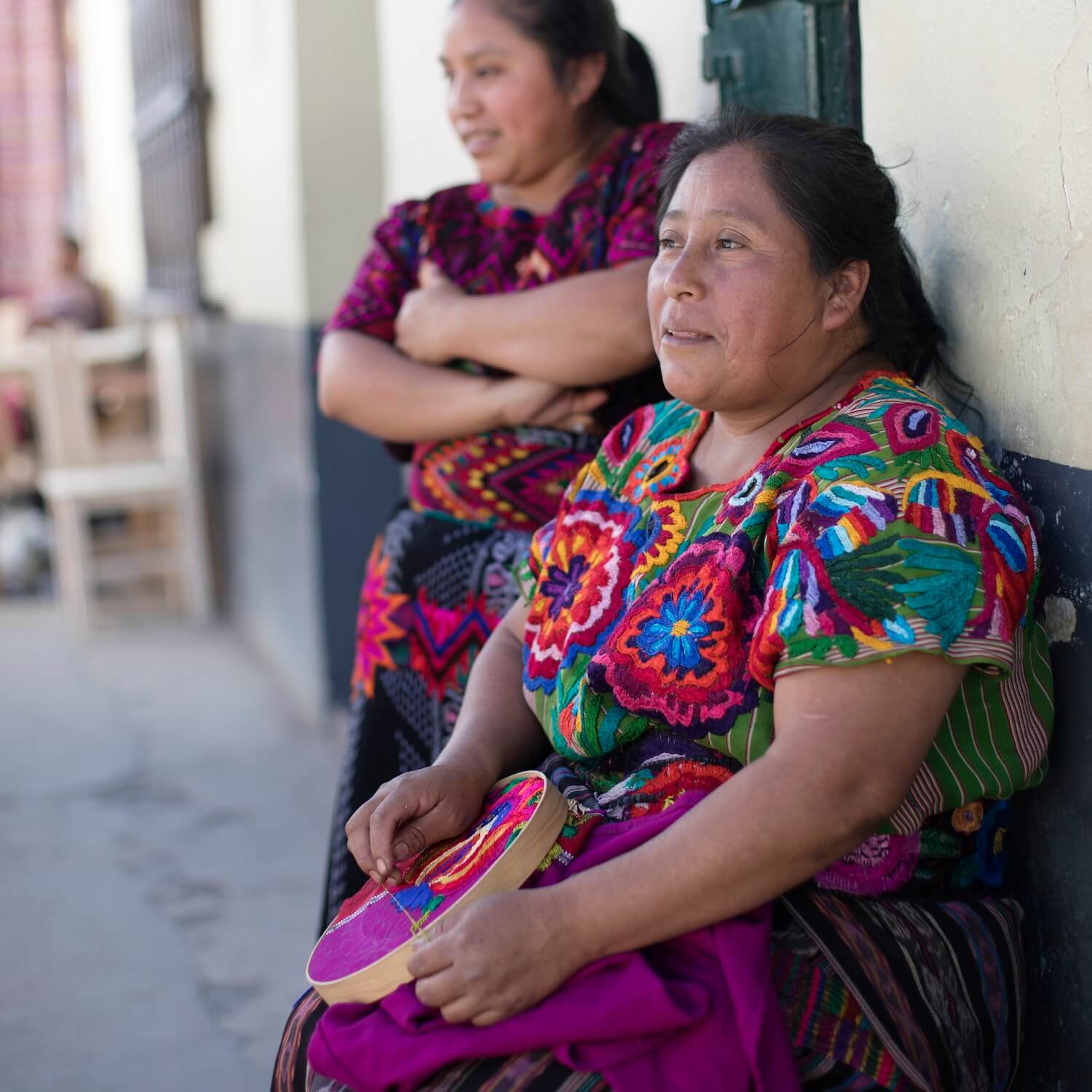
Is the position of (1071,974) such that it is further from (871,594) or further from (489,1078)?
(489,1078)

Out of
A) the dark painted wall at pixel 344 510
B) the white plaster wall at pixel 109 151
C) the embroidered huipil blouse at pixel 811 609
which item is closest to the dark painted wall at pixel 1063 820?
the embroidered huipil blouse at pixel 811 609

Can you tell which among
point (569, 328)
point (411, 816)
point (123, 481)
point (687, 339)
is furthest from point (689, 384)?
point (123, 481)

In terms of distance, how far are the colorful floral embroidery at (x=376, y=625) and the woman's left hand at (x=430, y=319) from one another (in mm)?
358

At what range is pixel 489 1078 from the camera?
1.32m

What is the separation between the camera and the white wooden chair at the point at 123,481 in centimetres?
614

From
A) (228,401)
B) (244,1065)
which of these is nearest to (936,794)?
(244,1065)

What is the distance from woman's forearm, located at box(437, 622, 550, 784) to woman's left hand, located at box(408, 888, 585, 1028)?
0.38 m

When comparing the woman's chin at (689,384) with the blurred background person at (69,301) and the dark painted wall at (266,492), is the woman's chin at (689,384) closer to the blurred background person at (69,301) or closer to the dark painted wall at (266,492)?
the dark painted wall at (266,492)

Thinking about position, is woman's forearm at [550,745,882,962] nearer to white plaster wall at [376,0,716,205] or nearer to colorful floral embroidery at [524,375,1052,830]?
colorful floral embroidery at [524,375,1052,830]

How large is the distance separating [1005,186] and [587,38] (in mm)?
861

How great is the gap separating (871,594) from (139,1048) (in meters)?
2.00

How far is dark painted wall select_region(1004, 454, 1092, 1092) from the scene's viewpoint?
1520mm

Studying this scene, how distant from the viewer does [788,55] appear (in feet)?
6.91

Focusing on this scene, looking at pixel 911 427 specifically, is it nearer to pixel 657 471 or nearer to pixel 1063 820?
pixel 657 471
